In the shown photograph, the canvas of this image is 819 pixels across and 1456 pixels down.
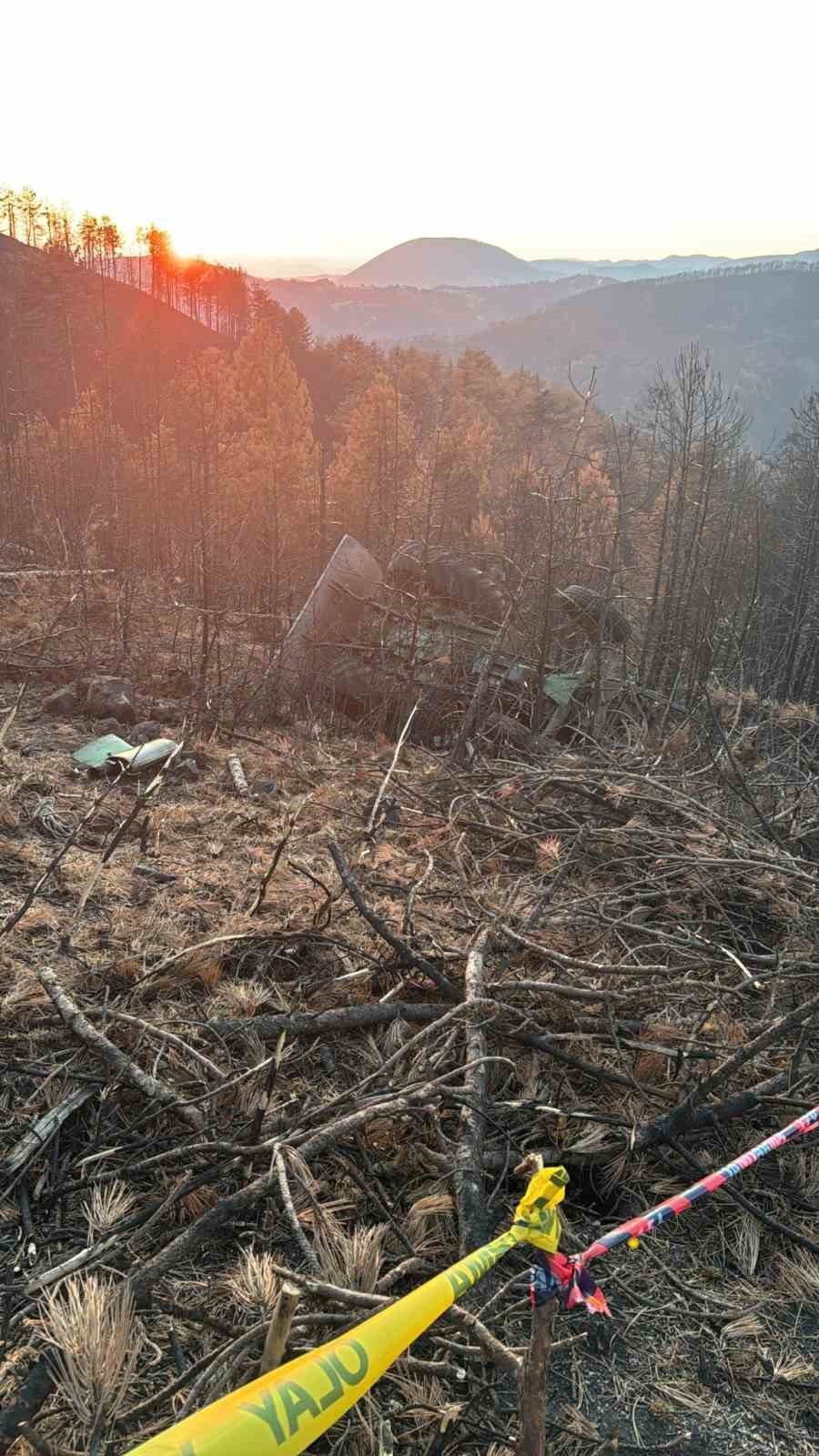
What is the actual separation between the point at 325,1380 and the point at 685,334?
20672 cm

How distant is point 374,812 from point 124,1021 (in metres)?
2.28

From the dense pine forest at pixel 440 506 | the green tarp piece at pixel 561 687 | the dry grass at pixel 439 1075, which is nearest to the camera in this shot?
the dry grass at pixel 439 1075

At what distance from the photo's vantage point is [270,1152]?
2.33m

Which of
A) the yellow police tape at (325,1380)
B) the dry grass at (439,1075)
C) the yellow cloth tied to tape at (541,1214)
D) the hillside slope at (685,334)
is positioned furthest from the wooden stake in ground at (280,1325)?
the hillside slope at (685,334)

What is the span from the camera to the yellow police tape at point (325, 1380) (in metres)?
0.98

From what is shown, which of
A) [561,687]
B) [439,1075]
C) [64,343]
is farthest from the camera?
[64,343]

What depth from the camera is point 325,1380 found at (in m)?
1.11

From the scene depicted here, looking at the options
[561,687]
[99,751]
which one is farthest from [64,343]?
[99,751]

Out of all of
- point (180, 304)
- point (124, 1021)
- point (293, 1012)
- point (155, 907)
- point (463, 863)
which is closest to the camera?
point (124, 1021)

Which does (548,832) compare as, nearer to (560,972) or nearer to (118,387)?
(560,972)

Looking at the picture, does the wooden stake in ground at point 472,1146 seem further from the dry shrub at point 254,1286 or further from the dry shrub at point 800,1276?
the dry shrub at point 800,1276

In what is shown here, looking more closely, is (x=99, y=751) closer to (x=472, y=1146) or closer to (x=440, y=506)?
(x=472, y=1146)

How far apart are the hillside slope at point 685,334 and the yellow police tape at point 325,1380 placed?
516 feet

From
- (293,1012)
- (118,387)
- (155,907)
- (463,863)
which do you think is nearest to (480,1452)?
(293,1012)
